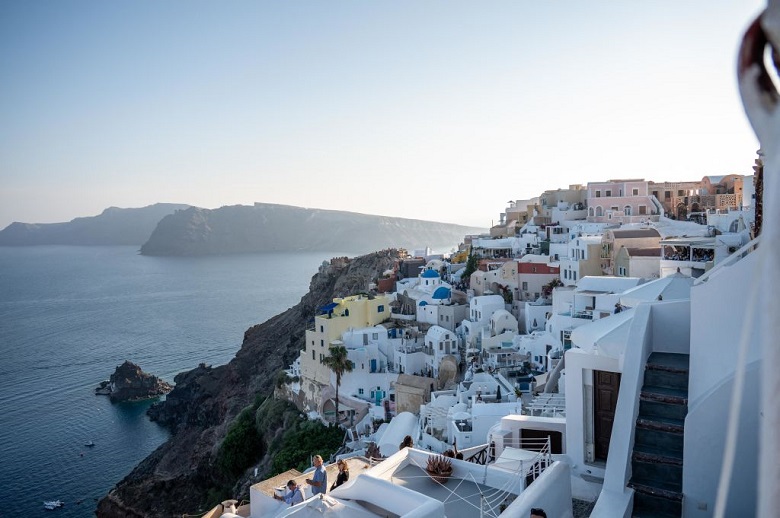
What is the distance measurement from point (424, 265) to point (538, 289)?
15.0 meters

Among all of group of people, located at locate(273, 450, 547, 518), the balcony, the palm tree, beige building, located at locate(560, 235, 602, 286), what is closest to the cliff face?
the palm tree

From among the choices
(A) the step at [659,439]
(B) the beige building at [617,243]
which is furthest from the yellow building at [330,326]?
(A) the step at [659,439]

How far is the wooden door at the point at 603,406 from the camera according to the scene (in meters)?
6.50

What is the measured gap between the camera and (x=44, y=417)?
40812 mm

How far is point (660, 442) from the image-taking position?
5.09 m

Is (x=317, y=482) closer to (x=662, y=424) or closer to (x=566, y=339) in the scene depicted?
(x=662, y=424)

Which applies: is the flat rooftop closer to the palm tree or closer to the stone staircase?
the stone staircase

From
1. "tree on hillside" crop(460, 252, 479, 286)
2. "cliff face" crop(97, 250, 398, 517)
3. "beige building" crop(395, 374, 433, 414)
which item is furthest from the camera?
"tree on hillside" crop(460, 252, 479, 286)

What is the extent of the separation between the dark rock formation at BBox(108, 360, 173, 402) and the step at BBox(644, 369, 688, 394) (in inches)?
1853

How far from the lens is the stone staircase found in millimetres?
4789

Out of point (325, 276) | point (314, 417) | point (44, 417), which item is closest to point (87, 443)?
point (44, 417)

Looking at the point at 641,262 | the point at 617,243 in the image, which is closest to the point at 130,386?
the point at 617,243

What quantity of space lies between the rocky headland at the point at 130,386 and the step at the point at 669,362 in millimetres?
46968

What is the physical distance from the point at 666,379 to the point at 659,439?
646mm
